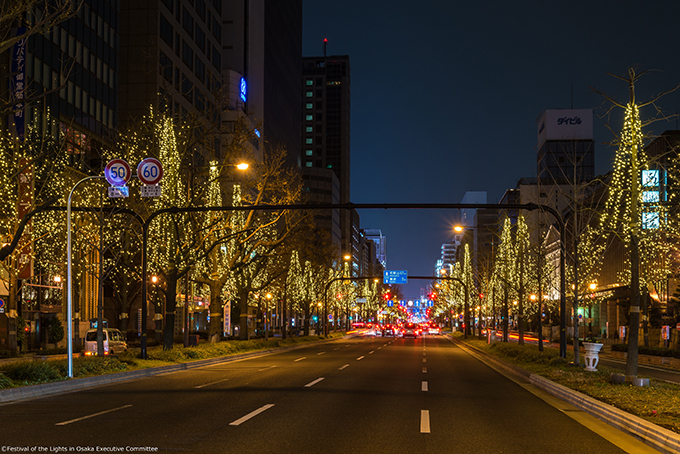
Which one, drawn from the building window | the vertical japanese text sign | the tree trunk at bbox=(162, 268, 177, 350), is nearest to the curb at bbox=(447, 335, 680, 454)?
the tree trunk at bbox=(162, 268, 177, 350)

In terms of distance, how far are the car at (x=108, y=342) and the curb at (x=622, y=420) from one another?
27.6 m

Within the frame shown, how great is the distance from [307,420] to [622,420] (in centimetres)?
634

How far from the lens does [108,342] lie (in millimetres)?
41344

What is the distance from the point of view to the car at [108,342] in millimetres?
38906

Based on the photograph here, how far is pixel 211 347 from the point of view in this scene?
121ft

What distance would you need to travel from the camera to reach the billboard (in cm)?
13362

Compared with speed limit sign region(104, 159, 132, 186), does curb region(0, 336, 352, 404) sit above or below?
below

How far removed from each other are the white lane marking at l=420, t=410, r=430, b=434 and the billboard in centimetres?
12710

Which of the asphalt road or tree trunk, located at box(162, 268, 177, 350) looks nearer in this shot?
the asphalt road

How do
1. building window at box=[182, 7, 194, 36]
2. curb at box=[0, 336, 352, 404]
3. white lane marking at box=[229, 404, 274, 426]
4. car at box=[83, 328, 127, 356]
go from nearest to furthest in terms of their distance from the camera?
white lane marking at box=[229, 404, 274, 426] → curb at box=[0, 336, 352, 404] → car at box=[83, 328, 127, 356] → building window at box=[182, 7, 194, 36]

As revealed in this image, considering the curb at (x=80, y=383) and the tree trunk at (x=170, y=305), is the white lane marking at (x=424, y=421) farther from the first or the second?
the tree trunk at (x=170, y=305)

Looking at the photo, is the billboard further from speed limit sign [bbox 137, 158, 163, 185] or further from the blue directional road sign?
speed limit sign [bbox 137, 158, 163, 185]

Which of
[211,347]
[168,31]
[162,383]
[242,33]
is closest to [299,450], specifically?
[162,383]

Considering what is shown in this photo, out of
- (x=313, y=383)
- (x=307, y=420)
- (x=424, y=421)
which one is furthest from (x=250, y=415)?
(x=313, y=383)
